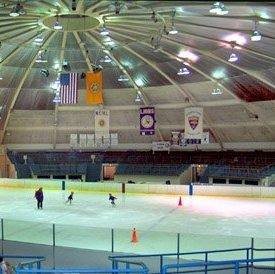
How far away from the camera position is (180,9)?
53.7 ft

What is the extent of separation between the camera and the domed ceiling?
17.2 m

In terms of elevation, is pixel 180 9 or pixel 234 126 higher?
pixel 180 9

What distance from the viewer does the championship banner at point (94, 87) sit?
25.0 m

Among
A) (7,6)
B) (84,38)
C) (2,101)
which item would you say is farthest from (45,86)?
(7,6)

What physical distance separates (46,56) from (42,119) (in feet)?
42.0

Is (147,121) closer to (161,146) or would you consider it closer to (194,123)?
(194,123)

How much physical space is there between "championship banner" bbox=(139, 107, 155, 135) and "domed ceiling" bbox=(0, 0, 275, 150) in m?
1.88

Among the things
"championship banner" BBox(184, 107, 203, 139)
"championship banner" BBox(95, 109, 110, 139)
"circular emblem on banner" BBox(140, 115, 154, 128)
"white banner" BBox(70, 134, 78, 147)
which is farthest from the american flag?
"white banner" BBox(70, 134, 78, 147)

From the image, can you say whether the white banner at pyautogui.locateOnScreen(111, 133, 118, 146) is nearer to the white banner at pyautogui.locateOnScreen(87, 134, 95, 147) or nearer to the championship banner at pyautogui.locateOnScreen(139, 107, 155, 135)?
the white banner at pyautogui.locateOnScreen(87, 134, 95, 147)

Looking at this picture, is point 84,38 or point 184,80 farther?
→ point 184,80

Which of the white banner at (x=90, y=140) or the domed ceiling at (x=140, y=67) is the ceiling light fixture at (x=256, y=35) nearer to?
the domed ceiling at (x=140, y=67)

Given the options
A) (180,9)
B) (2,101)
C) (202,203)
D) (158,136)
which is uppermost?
(180,9)

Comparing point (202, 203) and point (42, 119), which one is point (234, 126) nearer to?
point (202, 203)

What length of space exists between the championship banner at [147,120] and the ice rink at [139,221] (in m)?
5.40
